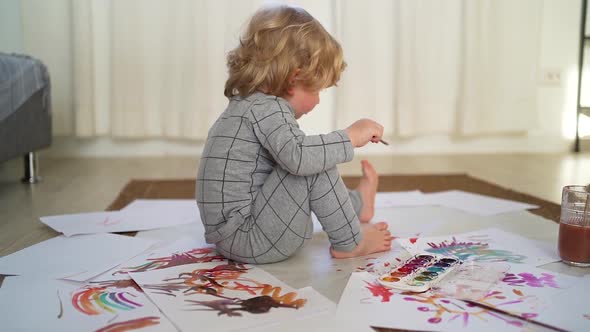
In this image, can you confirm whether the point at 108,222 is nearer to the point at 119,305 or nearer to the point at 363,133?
the point at 119,305

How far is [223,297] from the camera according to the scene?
98cm

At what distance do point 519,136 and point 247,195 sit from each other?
84.0 inches

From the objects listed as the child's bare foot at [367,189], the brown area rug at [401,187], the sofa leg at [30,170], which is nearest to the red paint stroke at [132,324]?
the child's bare foot at [367,189]

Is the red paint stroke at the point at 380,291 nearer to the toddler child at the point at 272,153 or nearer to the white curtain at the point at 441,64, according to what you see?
the toddler child at the point at 272,153

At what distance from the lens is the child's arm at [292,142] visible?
1077mm

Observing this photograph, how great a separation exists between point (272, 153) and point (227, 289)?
0.84 ft

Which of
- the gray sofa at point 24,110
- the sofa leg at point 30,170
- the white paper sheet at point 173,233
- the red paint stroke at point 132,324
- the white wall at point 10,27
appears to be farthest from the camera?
the white wall at point 10,27

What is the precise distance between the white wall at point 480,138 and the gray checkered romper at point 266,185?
1700mm

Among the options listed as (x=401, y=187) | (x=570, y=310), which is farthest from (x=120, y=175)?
(x=570, y=310)

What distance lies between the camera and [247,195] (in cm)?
116

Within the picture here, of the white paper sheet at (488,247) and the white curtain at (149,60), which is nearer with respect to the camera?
the white paper sheet at (488,247)

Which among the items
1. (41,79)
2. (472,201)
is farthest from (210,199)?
(41,79)

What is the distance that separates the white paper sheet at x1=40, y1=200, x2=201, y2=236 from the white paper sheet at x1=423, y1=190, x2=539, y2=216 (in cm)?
71

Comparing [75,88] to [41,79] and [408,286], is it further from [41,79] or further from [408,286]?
[408,286]
